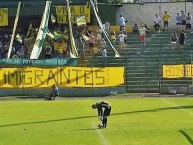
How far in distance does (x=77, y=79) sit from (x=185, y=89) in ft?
22.1

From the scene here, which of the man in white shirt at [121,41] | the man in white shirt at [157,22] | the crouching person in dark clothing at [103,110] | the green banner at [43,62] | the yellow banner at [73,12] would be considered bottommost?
the crouching person in dark clothing at [103,110]

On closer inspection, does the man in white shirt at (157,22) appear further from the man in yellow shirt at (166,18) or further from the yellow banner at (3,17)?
the yellow banner at (3,17)

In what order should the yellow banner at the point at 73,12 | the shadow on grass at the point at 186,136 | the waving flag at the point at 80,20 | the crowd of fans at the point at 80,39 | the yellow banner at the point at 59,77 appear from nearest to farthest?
the shadow on grass at the point at 186,136, the yellow banner at the point at 59,77, the crowd of fans at the point at 80,39, the waving flag at the point at 80,20, the yellow banner at the point at 73,12

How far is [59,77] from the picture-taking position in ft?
121

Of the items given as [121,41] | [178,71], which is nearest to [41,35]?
[121,41]

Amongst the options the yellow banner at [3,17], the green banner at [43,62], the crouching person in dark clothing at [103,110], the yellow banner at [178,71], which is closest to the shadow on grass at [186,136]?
the crouching person in dark clothing at [103,110]

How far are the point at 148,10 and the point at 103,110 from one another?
30.8m

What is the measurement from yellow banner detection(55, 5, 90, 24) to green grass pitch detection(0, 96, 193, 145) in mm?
14163

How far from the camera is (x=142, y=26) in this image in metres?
44.7

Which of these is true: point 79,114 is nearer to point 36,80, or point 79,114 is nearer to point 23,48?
point 36,80

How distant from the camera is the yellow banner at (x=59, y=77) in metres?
36.6

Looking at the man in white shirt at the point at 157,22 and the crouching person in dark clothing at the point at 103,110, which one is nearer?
the crouching person in dark clothing at the point at 103,110

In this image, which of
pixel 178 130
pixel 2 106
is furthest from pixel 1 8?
pixel 178 130

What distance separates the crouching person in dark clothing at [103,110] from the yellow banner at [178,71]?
59.7ft
